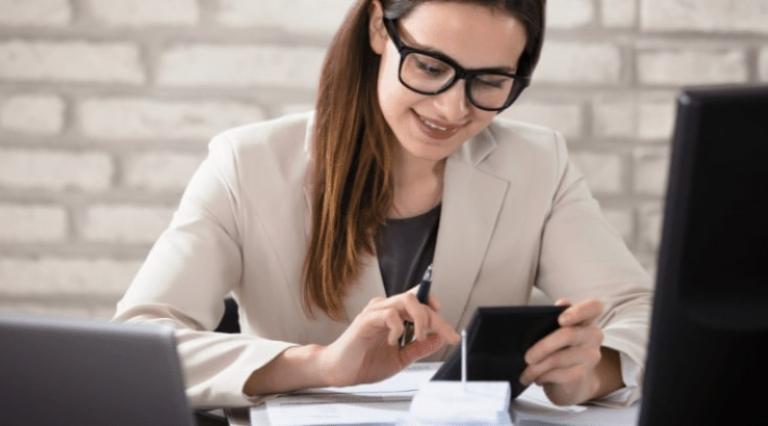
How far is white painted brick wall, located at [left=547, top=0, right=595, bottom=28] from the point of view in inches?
96.0

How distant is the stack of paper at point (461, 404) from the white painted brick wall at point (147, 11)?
1.33 metres

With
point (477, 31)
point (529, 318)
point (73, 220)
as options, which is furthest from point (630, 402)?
point (73, 220)

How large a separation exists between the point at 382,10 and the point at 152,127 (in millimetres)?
861

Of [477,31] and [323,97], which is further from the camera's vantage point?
[323,97]

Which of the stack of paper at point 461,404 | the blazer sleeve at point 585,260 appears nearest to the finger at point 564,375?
the stack of paper at point 461,404

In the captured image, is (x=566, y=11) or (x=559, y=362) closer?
(x=559, y=362)

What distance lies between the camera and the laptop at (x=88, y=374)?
33.1 inches

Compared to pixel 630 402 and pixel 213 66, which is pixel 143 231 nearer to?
pixel 213 66

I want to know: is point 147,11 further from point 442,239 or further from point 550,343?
point 550,343

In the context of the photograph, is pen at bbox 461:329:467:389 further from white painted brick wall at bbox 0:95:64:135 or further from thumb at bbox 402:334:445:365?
white painted brick wall at bbox 0:95:64:135

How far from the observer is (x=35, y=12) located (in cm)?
245

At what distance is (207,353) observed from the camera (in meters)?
1.57

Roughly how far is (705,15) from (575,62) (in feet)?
0.96

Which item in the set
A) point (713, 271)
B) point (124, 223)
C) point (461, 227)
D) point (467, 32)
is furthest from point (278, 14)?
point (713, 271)
